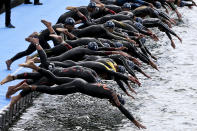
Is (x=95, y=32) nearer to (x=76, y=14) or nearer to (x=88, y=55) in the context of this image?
(x=76, y=14)

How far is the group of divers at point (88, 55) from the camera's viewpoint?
12508 millimetres

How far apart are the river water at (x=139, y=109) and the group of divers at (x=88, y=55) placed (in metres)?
0.67

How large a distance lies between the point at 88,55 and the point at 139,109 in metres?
1.90

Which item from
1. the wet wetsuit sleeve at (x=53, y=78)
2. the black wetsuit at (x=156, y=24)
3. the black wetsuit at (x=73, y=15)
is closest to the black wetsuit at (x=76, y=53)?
the wet wetsuit sleeve at (x=53, y=78)

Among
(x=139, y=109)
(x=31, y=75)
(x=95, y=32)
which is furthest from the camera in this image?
(x=95, y=32)

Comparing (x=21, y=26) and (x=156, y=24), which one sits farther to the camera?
(x=21, y=26)

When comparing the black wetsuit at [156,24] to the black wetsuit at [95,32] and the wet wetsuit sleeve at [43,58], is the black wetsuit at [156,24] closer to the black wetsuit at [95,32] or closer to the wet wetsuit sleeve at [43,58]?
the black wetsuit at [95,32]

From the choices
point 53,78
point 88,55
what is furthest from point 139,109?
point 53,78

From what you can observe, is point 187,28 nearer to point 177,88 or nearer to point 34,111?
point 177,88

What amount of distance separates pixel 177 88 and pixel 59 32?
3885mm

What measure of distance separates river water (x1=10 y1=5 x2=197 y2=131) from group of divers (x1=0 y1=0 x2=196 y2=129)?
67 cm

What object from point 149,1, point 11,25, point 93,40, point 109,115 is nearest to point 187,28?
point 149,1

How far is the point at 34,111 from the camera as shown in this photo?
45.0 feet

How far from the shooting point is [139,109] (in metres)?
14.5
